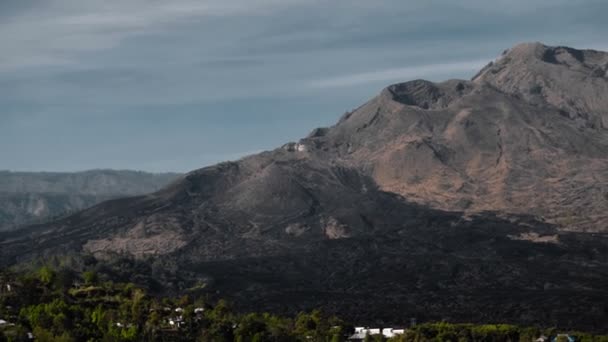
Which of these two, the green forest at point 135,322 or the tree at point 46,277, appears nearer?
the green forest at point 135,322

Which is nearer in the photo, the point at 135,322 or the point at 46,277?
the point at 135,322

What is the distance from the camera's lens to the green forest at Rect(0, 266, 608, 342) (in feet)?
284

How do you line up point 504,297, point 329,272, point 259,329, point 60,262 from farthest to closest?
point 329,272, point 60,262, point 504,297, point 259,329

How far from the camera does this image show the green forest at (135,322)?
8662 centimetres

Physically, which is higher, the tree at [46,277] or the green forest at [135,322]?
the tree at [46,277]

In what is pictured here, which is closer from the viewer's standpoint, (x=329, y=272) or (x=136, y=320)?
(x=136, y=320)

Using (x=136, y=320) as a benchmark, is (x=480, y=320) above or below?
below

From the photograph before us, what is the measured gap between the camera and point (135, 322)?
304 feet

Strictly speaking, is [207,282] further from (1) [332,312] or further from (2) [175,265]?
(1) [332,312]

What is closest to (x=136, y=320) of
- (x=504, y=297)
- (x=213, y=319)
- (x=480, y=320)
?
(x=213, y=319)

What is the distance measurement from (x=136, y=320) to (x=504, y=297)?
8206 cm

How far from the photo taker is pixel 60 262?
7101 inches

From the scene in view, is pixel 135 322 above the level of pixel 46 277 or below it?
below

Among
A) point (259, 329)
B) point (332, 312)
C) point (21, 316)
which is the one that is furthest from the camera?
point (332, 312)
